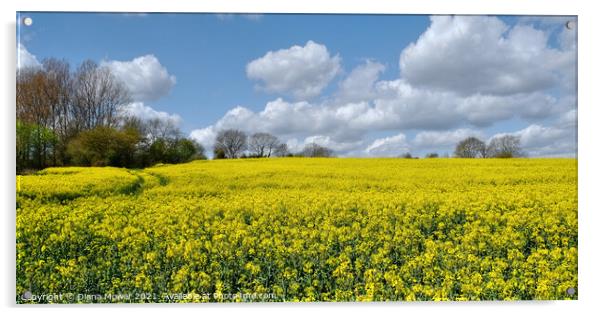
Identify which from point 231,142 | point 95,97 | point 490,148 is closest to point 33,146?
point 95,97

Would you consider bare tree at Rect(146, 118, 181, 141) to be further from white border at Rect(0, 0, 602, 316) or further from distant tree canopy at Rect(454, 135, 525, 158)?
distant tree canopy at Rect(454, 135, 525, 158)

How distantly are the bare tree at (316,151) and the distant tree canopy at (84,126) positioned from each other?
44.3 inches

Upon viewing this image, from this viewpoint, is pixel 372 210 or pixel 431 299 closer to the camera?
pixel 431 299

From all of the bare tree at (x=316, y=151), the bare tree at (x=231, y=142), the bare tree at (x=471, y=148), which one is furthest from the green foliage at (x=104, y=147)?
the bare tree at (x=471, y=148)

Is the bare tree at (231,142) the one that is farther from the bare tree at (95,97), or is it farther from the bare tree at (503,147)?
the bare tree at (503,147)

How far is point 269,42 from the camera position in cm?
523

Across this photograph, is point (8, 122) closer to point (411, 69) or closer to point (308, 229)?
point (308, 229)

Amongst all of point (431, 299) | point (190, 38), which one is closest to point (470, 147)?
point (431, 299)

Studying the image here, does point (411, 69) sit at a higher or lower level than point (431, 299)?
higher

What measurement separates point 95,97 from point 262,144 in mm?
1785

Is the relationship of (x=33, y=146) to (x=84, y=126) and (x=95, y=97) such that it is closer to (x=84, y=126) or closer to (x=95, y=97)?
(x=84, y=126)

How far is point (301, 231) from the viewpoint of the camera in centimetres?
521

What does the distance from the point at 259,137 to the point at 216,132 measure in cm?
45

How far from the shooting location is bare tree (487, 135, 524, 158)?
5.48 metres
